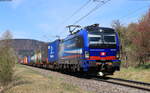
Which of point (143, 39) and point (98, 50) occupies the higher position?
point (143, 39)

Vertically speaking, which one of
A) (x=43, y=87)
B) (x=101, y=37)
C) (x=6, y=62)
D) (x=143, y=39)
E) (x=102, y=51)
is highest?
(x=143, y=39)

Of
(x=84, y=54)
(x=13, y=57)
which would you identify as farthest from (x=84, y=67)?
(x=13, y=57)

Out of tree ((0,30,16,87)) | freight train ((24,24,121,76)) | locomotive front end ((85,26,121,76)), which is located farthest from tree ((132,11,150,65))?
tree ((0,30,16,87))

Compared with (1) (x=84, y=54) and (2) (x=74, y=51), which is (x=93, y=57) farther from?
(2) (x=74, y=51)

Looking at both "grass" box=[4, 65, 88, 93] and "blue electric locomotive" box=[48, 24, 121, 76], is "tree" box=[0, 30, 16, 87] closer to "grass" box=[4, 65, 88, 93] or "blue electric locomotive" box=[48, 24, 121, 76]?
"grass" box=[4, 65, 88, 93]

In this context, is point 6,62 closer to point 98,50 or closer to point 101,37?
point 98,50

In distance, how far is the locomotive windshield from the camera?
16672 mm

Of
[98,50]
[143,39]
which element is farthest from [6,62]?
[143,39]

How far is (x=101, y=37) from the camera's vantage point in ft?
55.1

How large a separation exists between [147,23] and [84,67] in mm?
12616

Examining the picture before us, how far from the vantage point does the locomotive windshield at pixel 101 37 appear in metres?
16.7

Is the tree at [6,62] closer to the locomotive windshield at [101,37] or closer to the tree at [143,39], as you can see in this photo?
the locomotive windshield at [101,37]

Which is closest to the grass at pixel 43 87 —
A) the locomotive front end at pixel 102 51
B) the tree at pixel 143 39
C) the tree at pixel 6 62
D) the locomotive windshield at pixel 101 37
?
the tree at pixel 6 62

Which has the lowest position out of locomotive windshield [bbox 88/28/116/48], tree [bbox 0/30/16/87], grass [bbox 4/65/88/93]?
grass [bbox 4/65/88/93]
